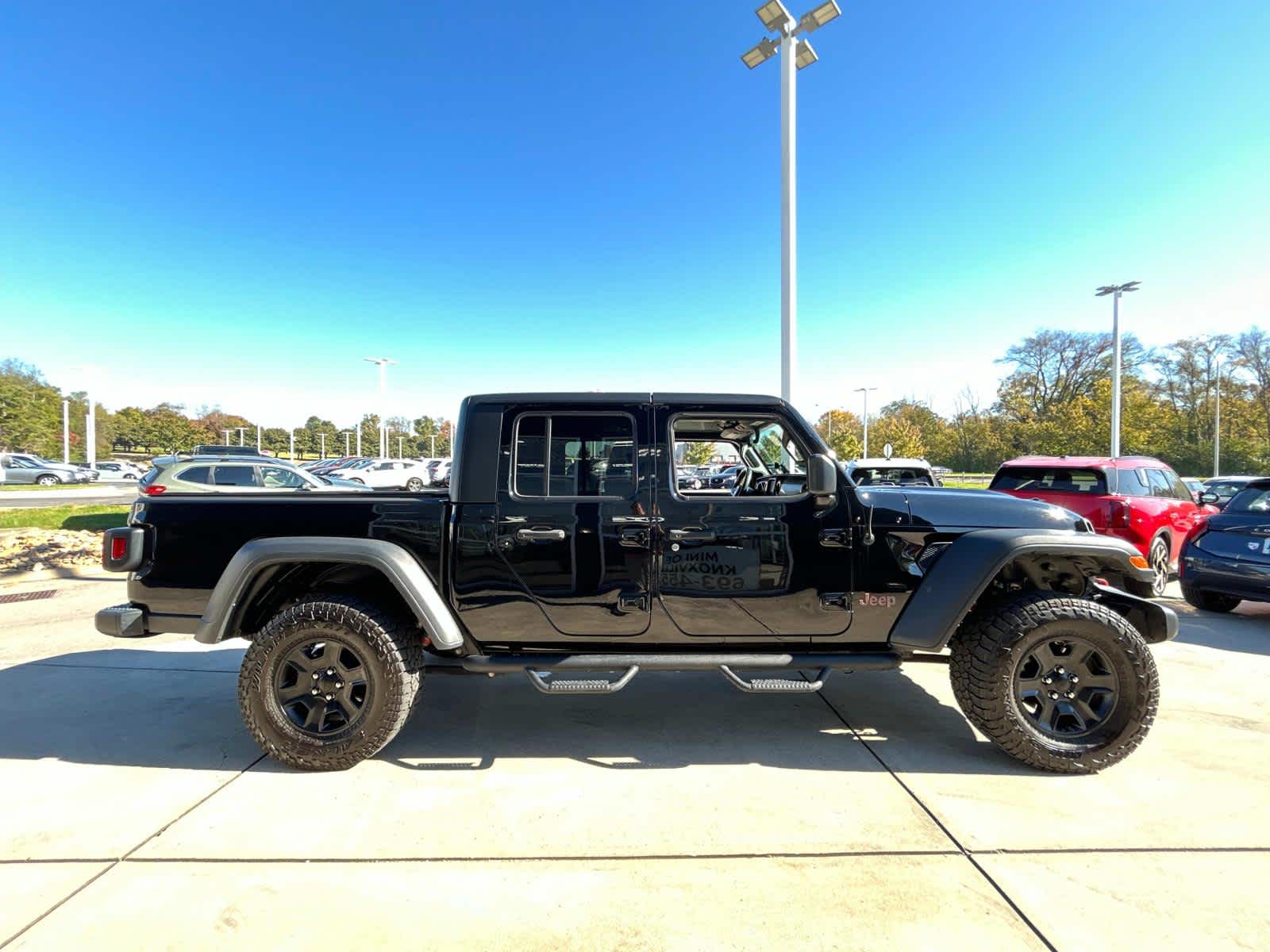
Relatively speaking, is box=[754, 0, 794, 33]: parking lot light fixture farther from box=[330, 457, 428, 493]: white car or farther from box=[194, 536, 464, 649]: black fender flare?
box=[330, 457, 428, 493]: white car

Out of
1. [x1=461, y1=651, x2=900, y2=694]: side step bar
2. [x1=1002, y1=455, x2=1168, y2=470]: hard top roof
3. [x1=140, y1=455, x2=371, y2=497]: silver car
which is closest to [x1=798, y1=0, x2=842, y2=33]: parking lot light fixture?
[x1=1002, y1=455, x2=1168, y2=470]: hard top roof

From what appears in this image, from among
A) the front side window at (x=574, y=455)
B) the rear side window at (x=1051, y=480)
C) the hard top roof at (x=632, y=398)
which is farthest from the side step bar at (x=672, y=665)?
the rear side window at (x=1051, y=480)

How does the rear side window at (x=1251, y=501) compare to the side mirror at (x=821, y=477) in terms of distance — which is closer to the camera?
the side mirror at (x=821, y=477)

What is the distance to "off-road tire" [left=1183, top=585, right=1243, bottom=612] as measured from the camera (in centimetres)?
608

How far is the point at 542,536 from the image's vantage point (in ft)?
9.74

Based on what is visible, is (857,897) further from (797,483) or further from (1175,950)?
(797,483)

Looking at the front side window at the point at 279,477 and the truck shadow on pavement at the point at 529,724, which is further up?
the front side window at the point at 279,477

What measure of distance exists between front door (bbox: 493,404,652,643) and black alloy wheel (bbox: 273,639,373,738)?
2.75 ft

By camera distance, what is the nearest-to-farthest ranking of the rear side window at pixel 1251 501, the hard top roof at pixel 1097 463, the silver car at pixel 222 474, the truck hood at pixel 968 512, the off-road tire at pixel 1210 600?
the truck hood at pixel 968 512 < the rear side window at pixel 1251 501 < the off-road tire at pixel 1210 600 < the hard top roof at pixel 1097 463 < the silver car at pixel 222 474

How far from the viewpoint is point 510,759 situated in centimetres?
308

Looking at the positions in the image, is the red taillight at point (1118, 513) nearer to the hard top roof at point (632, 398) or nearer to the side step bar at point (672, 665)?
the side step bar at point (672, 665)

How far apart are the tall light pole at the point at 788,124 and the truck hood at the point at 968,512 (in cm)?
540

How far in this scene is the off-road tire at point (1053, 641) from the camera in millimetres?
2881

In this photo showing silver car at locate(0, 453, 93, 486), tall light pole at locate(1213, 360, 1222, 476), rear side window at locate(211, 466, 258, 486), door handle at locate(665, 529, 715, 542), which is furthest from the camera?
tall light pole at locate(1213, 360, 1222, 476)
